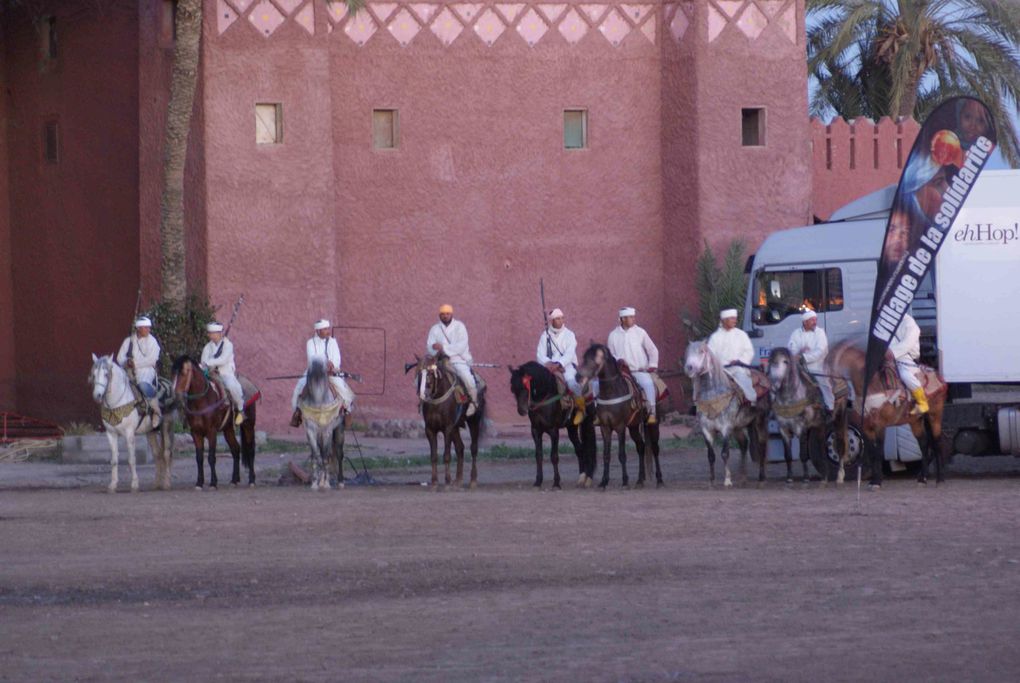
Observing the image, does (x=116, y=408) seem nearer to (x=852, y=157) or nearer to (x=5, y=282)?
(x=5, y=282)

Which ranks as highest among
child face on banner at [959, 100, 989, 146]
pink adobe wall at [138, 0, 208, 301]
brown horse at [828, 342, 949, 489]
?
pink adobe wall at [138, 0, 208, 301]

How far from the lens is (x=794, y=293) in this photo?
2064 centimetres

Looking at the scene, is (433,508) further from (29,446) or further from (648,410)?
(29,446)

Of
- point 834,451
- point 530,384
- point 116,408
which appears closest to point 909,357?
point 834,451

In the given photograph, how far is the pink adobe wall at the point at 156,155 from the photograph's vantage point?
2886 centimetres

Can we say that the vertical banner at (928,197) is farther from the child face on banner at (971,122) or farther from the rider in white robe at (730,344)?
the rider in white robe at (730,344)

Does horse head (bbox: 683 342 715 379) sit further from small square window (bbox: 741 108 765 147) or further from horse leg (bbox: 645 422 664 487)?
small square window (bbox: 741 108 765 147)

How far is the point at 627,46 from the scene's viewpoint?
30641 mm

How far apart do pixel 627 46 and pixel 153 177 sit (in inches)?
351

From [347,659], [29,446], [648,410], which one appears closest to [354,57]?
[29,446]

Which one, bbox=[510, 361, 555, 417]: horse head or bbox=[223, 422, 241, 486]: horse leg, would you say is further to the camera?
bbox=[223, 422, 241, 486]: horse leg

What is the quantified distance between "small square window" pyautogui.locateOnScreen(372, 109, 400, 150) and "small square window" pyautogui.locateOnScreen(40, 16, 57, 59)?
682cm

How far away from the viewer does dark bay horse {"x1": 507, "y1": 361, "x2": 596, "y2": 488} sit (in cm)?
1938

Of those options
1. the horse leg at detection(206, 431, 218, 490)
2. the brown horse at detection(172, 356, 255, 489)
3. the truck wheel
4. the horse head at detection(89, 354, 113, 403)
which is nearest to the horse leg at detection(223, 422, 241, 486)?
the brown horse at detection(172, 356, 255, 489)
